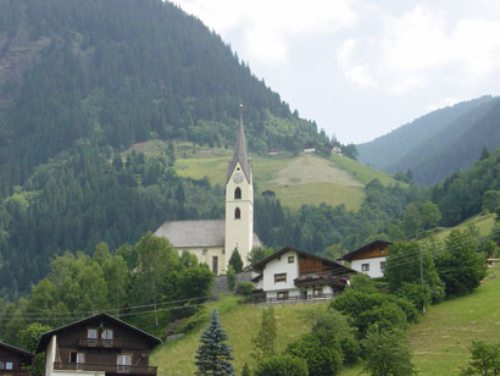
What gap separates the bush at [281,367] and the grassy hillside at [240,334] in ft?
18.3

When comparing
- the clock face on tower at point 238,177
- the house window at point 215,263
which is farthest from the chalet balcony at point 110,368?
the clock face on tower at point 238,177

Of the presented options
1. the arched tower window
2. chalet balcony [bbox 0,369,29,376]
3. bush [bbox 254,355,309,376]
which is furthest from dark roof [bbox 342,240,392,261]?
chalet balcony [bbox 0,369,29,376]

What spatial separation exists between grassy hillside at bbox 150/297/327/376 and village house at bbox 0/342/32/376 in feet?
33.3

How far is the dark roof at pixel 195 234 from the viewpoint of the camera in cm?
13950

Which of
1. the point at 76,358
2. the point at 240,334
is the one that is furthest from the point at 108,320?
the point at 240,334

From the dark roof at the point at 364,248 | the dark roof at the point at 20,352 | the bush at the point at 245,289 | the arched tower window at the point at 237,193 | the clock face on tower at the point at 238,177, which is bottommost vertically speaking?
the dark roof at the point at 20,352

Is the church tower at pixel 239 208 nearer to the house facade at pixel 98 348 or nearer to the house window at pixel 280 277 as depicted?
the house window at pixel 280 277

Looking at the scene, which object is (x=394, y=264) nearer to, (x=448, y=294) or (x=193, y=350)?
(x=448, y=294)

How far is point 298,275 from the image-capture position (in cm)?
10006

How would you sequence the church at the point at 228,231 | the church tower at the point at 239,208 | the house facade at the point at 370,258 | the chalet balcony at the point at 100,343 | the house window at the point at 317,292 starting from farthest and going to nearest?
the church at the point at 228,231 < the church tower at the point at 239,208 < the house facade at the point at 370,258 < the house window at the point at 317,292 < the chalet balcony at the point at 100,343

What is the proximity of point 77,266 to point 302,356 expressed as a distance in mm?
49829

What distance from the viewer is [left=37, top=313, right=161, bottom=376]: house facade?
234ft

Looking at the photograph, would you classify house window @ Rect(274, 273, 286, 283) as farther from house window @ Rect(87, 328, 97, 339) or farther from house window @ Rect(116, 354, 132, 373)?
house window @ Rect(87, 328, 97, 339)

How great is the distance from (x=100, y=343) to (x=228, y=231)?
216ft
